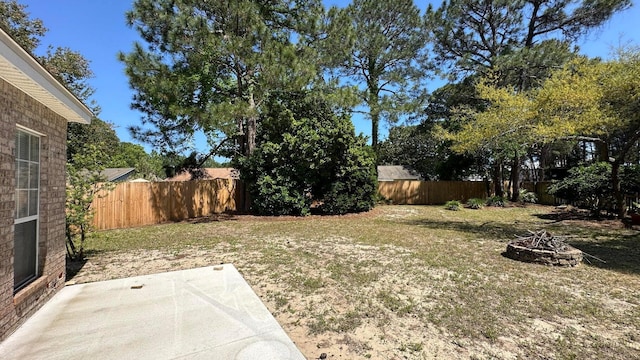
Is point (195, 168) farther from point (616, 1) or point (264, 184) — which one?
point (616, 1)

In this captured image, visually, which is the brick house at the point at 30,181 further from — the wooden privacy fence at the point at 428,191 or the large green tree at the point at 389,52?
the wooden privacy fence at the point at 428,191

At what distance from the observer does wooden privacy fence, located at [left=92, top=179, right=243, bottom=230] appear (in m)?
9.91

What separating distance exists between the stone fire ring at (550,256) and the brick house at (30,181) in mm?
7348

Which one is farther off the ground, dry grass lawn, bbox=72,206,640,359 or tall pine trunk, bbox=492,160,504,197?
tall pine trunk, bbox=492,160,504,197

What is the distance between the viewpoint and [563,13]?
15953 mm

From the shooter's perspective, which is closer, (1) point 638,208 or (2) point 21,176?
(2) point 21,176

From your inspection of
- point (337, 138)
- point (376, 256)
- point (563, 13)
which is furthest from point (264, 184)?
point (563, 13)

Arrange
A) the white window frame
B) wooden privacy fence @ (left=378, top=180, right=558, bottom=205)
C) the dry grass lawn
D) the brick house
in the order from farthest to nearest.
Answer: wooden privacy fence @ (left=378, top=180, right=558, bottom=205) < the white window frame < the dry grass lawn < the brick house

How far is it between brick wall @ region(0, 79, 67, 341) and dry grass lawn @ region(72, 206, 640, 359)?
111 centimetres

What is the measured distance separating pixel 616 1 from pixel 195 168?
2153cm

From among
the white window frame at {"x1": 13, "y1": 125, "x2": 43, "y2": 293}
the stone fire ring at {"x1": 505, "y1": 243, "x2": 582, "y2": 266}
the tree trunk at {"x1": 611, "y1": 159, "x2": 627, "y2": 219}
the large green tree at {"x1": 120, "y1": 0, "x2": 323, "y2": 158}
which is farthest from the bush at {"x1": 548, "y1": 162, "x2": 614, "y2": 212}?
the white window frame at {"x1": 13, "y1": 125, "x2": 43, "y2": 293}

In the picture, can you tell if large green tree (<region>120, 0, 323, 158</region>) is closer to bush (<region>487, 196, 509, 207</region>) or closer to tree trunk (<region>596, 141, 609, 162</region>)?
tree trunk (<region>596, 141, 609, 162</region>)

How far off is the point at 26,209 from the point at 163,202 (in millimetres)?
8709

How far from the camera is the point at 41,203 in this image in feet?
11.8
